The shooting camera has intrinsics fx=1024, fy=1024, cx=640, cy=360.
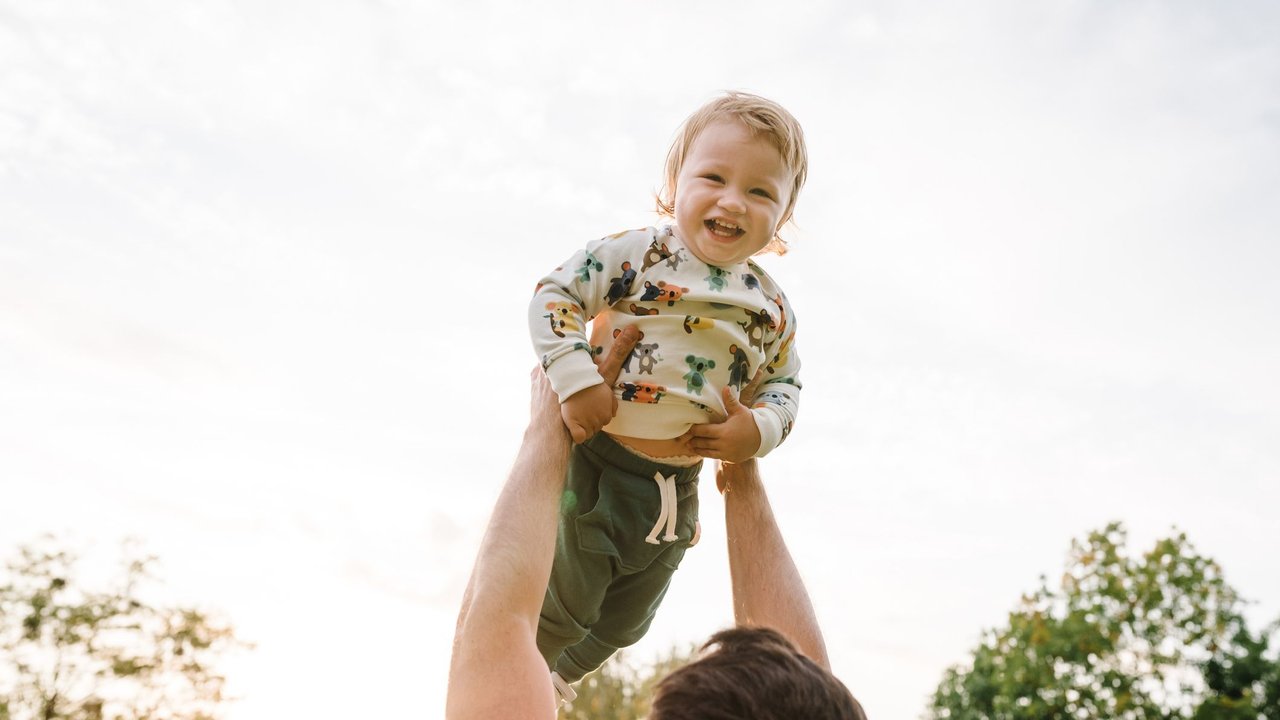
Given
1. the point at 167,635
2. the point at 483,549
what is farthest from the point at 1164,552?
the point at 167,635

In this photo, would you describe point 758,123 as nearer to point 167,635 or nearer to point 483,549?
point 483,549

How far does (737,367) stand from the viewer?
143 inches

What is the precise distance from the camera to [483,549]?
9.91 ft

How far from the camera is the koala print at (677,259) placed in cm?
362

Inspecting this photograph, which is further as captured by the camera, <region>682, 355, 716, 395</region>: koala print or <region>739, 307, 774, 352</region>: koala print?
<region>739, 307, 774, 352</region>: koala print

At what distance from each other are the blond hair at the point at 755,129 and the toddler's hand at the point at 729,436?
710 millimetres

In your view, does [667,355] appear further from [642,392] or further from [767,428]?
[767,428]

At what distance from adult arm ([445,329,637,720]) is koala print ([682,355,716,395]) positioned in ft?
0.71

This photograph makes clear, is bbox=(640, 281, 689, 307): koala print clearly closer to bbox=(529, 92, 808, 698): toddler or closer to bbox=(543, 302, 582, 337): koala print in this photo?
bbox=(529, 92, 808, 698): toddler

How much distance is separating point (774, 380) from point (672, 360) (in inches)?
21.3

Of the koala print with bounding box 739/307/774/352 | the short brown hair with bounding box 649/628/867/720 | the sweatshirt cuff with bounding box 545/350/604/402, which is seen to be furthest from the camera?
the koala print with bounding box 739/307/774/352

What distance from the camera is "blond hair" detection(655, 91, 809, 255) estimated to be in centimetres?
361

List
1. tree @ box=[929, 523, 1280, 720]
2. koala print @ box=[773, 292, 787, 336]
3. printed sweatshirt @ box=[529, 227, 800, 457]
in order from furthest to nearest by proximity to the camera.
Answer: tree @ box=[929, 523, 1280, 720] < koala print @ box=[773, 292, 787, 336] < printed sweatshirt @ box=[529, 227, 800, 457]

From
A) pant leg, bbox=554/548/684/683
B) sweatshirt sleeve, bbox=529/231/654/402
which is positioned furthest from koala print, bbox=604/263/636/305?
pant leg, bbox=554/548/684/683
